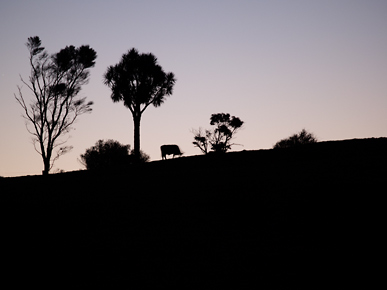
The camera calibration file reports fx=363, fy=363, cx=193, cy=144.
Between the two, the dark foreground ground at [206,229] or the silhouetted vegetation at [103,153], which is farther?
the silhouetted vegetation at [103,153]

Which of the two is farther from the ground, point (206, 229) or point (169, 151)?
point (169, 151)

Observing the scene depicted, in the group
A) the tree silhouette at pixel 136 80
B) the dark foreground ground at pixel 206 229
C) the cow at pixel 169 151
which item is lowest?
the dark foreground ground at pixel 206 229

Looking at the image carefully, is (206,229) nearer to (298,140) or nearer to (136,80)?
(136,80)

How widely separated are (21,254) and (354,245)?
7854 millimetres

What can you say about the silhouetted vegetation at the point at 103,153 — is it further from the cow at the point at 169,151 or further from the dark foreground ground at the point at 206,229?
the dark foreground ground at the point at 206,229

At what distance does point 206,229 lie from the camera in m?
10.0

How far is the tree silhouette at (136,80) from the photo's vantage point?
34500 millimetres

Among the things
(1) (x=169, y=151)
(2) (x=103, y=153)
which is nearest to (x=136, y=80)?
(1) (x=169, y=151)

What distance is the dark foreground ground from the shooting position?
24.2 ft

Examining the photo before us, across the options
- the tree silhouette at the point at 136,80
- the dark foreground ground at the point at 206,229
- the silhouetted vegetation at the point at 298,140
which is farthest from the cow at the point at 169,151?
the silhouetted vegetation at the point at 298,140

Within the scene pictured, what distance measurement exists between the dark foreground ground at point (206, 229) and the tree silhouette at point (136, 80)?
1800cm

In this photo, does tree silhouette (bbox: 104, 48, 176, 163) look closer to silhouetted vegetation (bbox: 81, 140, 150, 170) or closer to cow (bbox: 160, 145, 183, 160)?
cow (bbox: 160, 145, 183, 160)

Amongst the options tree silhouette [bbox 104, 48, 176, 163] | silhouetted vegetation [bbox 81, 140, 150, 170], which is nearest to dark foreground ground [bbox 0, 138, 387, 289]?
tree silhouette [bbox 104, 48, 176, 163]

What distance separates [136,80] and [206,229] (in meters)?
27.2
